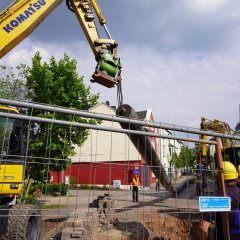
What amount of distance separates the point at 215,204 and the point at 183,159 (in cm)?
99

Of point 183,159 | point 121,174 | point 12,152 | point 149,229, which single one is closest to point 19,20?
point 12,152

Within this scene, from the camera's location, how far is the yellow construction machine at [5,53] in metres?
6.48

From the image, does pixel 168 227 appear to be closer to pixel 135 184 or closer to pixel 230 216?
pixel 135 184

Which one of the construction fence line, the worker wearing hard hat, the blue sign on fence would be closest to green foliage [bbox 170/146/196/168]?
the construction fence line

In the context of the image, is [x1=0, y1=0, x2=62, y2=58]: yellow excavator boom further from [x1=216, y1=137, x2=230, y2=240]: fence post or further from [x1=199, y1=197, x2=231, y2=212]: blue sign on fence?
[x1=199, y1=197, x2=231, y2=212]: blue sign on fence

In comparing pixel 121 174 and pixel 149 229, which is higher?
pixel 121 174

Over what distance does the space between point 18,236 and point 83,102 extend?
14.4m

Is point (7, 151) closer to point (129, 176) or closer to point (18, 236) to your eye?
point (18, 236)

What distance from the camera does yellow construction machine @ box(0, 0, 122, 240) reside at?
6477 mm

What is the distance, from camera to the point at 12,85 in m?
26.0

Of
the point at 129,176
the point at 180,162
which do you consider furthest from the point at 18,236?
the point at 180,162

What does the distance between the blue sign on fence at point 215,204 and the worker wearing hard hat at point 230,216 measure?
14cm

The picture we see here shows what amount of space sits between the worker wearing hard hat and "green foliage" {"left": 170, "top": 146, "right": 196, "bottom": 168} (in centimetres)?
58

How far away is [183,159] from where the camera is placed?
5.04m
